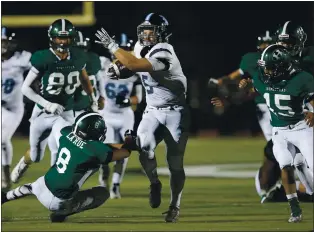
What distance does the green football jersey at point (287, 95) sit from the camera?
4660 millimetres

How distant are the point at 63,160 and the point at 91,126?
29 cm

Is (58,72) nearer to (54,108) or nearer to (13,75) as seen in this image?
(54,108)

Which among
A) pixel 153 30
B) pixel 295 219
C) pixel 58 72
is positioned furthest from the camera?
pixel 58 72

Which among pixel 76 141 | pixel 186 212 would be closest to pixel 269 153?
pixel 186 212

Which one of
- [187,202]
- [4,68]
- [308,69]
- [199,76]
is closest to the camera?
[308,69]

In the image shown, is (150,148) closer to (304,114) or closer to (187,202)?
(304,114)

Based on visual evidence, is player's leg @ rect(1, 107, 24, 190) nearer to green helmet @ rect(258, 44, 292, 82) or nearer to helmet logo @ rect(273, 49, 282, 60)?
green helmet @ rect(258, 44, 292, 82)

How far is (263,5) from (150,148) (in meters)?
6.19

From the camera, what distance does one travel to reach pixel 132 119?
623cm

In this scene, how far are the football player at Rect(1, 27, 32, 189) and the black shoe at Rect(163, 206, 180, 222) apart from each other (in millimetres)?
1673

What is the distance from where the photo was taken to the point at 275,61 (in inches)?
174

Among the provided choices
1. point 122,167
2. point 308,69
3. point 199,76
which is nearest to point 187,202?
point 122,167

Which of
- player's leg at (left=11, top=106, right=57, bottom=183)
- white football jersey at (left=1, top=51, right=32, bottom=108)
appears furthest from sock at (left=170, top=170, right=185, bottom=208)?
white football jersey at (left=1, top=51, right=32, bottom=108)

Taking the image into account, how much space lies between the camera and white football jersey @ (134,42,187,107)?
4273mm
